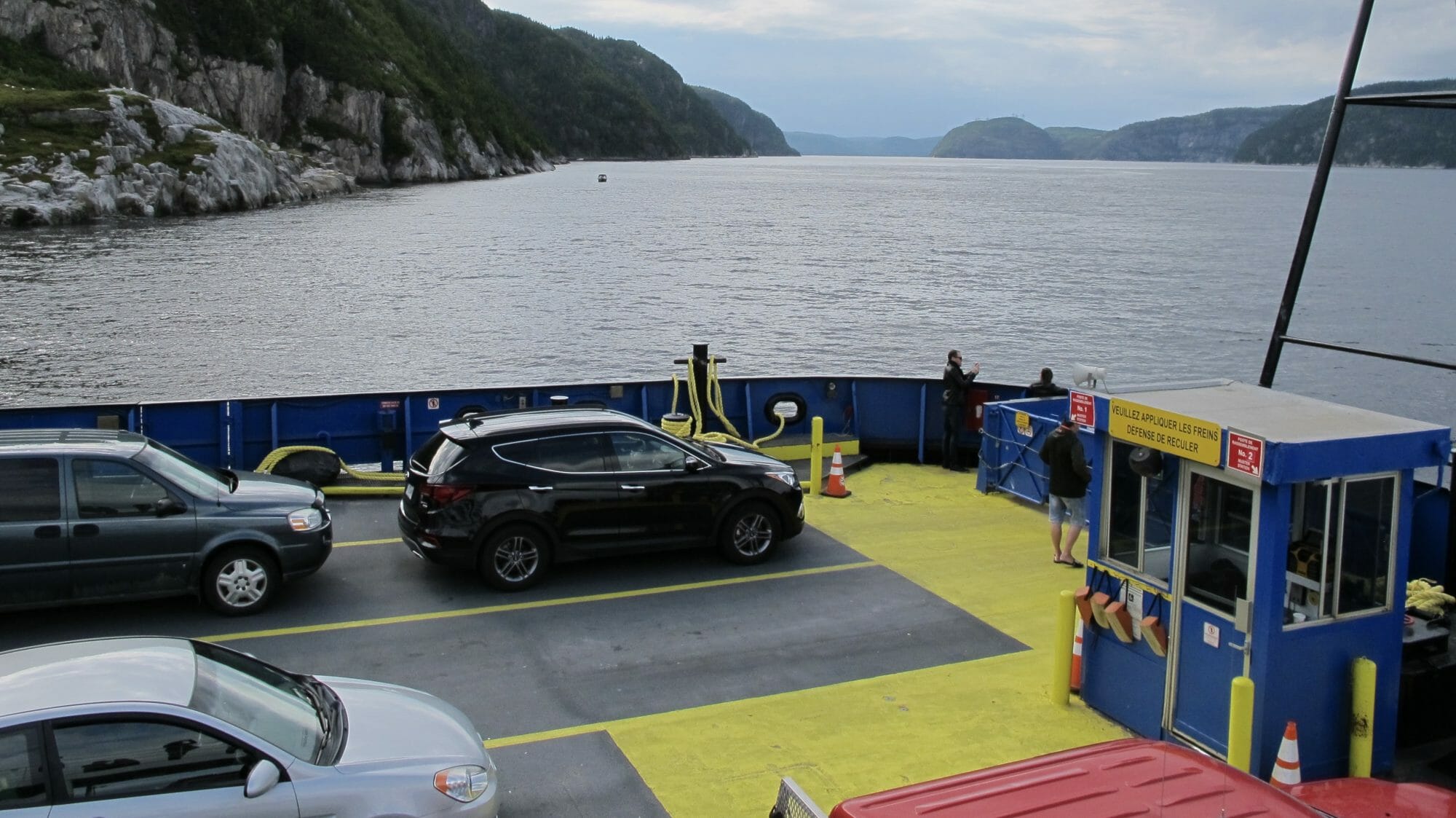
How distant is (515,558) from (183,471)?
9.54 ft

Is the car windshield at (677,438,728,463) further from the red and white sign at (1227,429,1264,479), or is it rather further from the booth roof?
the red and white sign at (1227,429,1264,479)

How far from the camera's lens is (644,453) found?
11094 millimetres

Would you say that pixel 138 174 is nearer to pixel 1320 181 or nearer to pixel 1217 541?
pixel 1320 181

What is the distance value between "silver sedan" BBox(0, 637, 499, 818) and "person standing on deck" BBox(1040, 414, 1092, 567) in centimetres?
695

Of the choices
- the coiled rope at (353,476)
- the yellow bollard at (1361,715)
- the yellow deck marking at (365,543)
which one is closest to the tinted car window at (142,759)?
the yellow bollard at (1361,715)

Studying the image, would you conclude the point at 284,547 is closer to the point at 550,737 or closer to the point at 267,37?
the point at 550,737

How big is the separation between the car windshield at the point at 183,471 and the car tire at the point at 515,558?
7.65 ft

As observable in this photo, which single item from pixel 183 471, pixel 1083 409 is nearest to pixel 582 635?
pixel 183 471

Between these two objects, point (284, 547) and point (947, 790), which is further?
point (284, 547)

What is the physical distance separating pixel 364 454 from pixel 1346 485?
11.4 metres

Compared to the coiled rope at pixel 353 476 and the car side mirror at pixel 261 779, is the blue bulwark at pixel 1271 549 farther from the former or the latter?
the coiled rope at pixel 353 476

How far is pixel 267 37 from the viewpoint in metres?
123

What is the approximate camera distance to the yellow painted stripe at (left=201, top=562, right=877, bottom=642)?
9570 millimetres

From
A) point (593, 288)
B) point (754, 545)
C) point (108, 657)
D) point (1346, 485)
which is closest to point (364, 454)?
point (754, 545)
